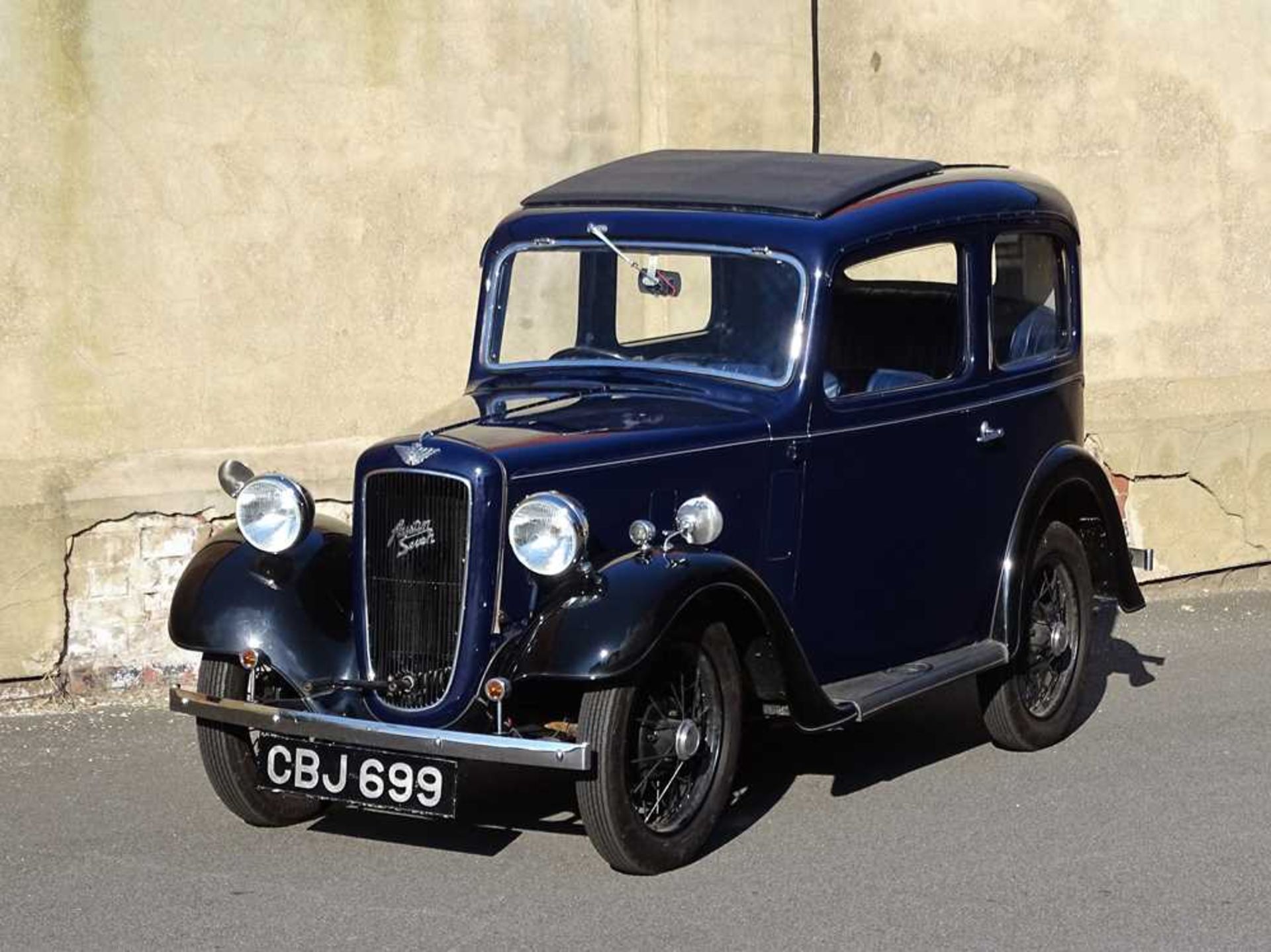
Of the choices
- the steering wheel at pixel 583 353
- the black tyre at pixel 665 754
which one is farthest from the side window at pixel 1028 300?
the black tyre at pixel 665 754

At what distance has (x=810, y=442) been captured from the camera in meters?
6.00

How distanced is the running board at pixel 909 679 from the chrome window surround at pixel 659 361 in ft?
3.07

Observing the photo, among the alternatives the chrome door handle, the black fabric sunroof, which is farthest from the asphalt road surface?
the black fabric sunroof

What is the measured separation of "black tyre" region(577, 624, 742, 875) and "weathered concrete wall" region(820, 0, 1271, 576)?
432cm

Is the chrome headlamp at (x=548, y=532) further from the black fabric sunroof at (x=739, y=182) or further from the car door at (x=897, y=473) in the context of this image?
the black fabric sunroof at (x=739, y=182)

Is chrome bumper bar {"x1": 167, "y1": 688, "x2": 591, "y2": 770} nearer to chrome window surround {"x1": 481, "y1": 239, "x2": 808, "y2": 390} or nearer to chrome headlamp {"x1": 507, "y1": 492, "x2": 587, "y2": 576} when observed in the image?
chrome headlamp {"x1": 507, "y1": 492, "x2": 587, "y2": 576}

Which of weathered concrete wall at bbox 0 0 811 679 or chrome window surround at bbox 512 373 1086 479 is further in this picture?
weathered concrete wall at bbox 0 0 811 679

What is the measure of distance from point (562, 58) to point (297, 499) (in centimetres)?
331

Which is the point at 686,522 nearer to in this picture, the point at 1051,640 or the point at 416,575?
the point at 416,575

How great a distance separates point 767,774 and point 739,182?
1896 mm

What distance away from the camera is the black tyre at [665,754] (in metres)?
5.28

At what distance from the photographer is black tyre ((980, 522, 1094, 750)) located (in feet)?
22.3

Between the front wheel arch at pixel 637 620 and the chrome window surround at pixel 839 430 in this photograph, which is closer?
the front wheel arch at pixel 637 620

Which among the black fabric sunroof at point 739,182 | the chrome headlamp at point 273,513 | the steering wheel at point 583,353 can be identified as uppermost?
the black fabric sunroof at point 739,182
